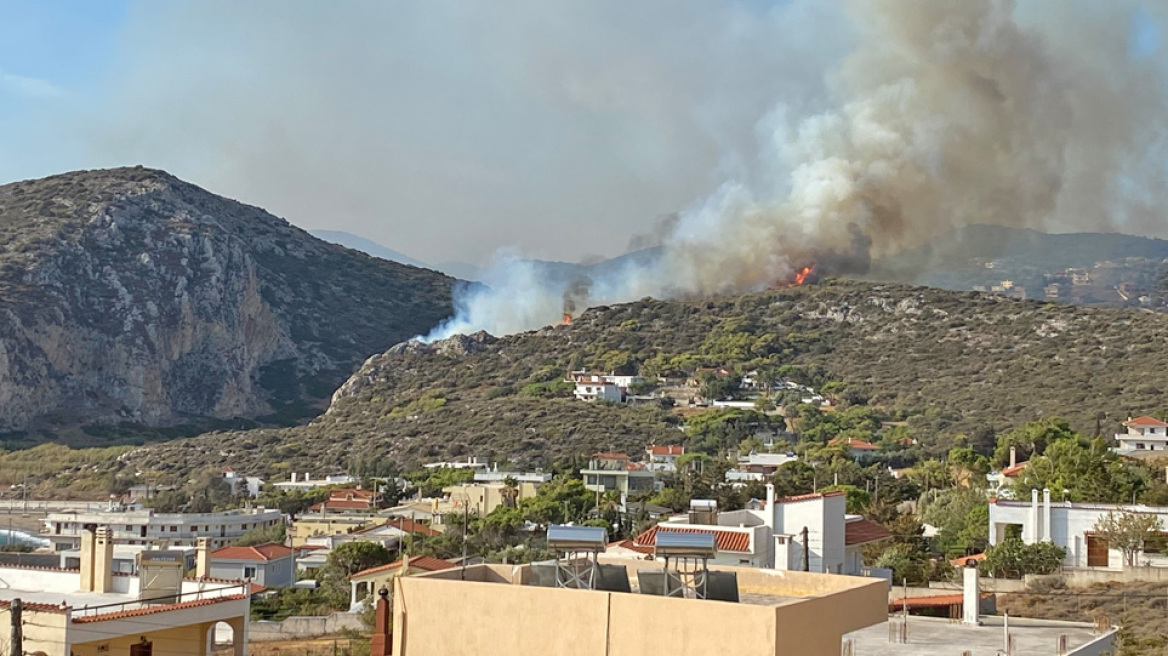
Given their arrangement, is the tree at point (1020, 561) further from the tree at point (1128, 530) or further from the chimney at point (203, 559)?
the chimney at point (203, 559)

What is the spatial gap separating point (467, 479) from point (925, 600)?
149 feet

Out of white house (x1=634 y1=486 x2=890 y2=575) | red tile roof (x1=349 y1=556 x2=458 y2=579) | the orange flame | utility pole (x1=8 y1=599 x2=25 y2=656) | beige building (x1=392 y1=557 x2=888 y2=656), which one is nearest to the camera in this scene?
beige building (x1=392 y1=557 x2=888 y2=656)

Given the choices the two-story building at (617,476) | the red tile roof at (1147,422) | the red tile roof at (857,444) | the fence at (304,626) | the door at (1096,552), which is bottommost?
the fence at (304,626)

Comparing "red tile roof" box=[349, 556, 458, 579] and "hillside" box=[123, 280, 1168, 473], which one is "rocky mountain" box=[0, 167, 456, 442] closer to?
"hillside" box=[123, 280, 1168, 473]

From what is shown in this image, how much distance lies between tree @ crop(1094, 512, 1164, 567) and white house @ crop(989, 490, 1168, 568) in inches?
11.2

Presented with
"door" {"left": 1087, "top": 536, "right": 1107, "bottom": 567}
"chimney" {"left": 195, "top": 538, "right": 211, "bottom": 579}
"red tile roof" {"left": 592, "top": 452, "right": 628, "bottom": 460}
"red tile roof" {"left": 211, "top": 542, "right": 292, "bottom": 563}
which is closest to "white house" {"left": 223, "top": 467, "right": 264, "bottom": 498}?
"red tile roof" {"left": 592, "top": 452, "right": 628, "bottom": 460}

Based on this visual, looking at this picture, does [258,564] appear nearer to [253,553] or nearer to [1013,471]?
[253,553]

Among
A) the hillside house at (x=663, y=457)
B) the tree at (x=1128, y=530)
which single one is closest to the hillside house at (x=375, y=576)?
the tree at (x=1128, y=530)

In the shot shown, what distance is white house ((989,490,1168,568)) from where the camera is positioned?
38844mm

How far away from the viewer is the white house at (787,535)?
31609 mm

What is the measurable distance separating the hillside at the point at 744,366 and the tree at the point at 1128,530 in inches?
1171

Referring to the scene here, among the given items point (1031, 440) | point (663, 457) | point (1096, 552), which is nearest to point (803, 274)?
point (663, 457)

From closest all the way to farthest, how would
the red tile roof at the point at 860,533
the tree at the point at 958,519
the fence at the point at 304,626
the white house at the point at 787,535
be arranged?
the white house at the point at 787,535 → the red tile roof at the point at 860,533 → the fence at the point at 304,626 → the tree at the point at 958,519

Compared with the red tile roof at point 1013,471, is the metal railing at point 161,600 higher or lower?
lower
